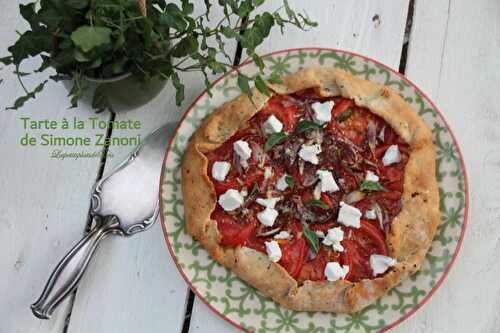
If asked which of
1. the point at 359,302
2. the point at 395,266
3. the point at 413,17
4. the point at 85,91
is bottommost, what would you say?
the point at 359,302

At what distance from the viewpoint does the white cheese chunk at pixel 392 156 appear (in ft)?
7.70

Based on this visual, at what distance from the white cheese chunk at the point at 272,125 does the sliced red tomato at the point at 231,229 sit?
38 centimetres

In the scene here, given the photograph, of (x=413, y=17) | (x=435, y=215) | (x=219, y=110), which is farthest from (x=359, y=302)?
(x=413, y=17)

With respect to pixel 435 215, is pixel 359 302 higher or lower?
lower

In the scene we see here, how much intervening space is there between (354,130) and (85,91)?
1.06m

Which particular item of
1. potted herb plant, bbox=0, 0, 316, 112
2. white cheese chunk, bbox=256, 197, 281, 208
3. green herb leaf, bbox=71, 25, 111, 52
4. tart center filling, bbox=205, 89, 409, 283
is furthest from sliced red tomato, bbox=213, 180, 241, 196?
green herb leaf, bbox=71, 25, 111, 52

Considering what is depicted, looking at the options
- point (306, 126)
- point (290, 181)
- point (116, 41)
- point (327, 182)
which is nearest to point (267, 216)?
point (290, 181)

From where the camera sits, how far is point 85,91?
A: 2.23 metres

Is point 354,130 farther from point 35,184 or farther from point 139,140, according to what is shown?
point 35,184

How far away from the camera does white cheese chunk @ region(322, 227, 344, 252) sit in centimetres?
229

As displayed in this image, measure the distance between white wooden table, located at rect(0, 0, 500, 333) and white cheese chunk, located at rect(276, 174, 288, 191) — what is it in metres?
0.57

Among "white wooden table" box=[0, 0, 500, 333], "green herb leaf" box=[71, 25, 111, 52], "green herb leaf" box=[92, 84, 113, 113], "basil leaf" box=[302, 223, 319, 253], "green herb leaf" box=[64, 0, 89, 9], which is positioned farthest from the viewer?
Result: "white wooden table" box=[0, 0, 500, 333]

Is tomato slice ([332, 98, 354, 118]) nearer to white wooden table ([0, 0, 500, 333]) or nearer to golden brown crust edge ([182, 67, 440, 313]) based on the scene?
golden brown crust edge ([182, 67, 440, 313])

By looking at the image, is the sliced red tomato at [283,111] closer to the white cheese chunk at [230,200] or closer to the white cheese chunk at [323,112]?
the white cheese chunk at [323,112]
